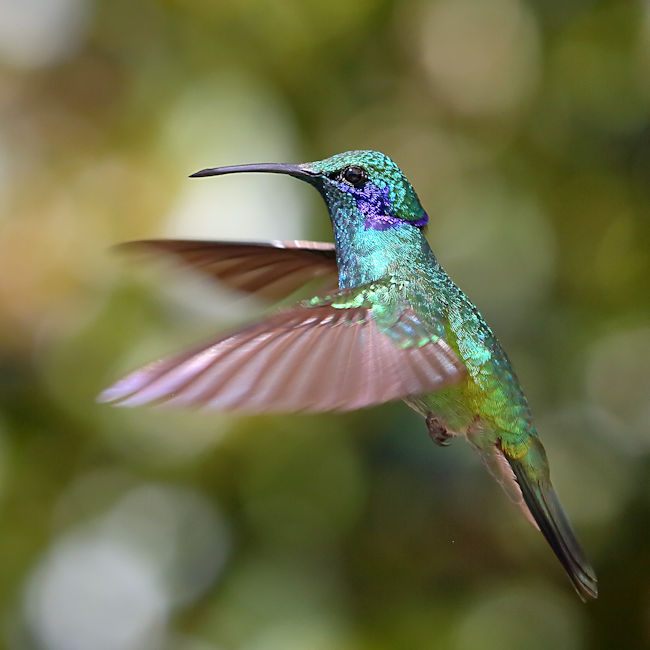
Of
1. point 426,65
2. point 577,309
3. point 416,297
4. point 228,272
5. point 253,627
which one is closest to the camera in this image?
point 416,297

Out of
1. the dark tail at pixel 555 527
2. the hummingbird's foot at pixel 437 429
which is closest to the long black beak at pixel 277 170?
the hummingbird's foot at pixel 437 429

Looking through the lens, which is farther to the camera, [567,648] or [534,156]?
[534,156]

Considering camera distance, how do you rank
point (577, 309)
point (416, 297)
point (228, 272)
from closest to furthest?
point (416, 297)
point (228, 272)
point (577, 309)

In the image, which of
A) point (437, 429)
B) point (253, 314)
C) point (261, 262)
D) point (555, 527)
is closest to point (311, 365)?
point (437, 429)

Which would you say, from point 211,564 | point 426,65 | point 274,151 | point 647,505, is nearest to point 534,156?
point 426,65

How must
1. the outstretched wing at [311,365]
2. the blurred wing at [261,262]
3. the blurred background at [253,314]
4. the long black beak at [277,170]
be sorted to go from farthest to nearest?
the blurred background at [253,314]
the blurred wing at [261,262]
the long black beak at [277,170]
the outstretched wing at [311,365]

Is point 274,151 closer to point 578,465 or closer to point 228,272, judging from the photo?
point 228,272

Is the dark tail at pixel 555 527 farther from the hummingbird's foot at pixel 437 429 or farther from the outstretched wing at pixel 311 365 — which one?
the outstretched wing at pixel 311 365
